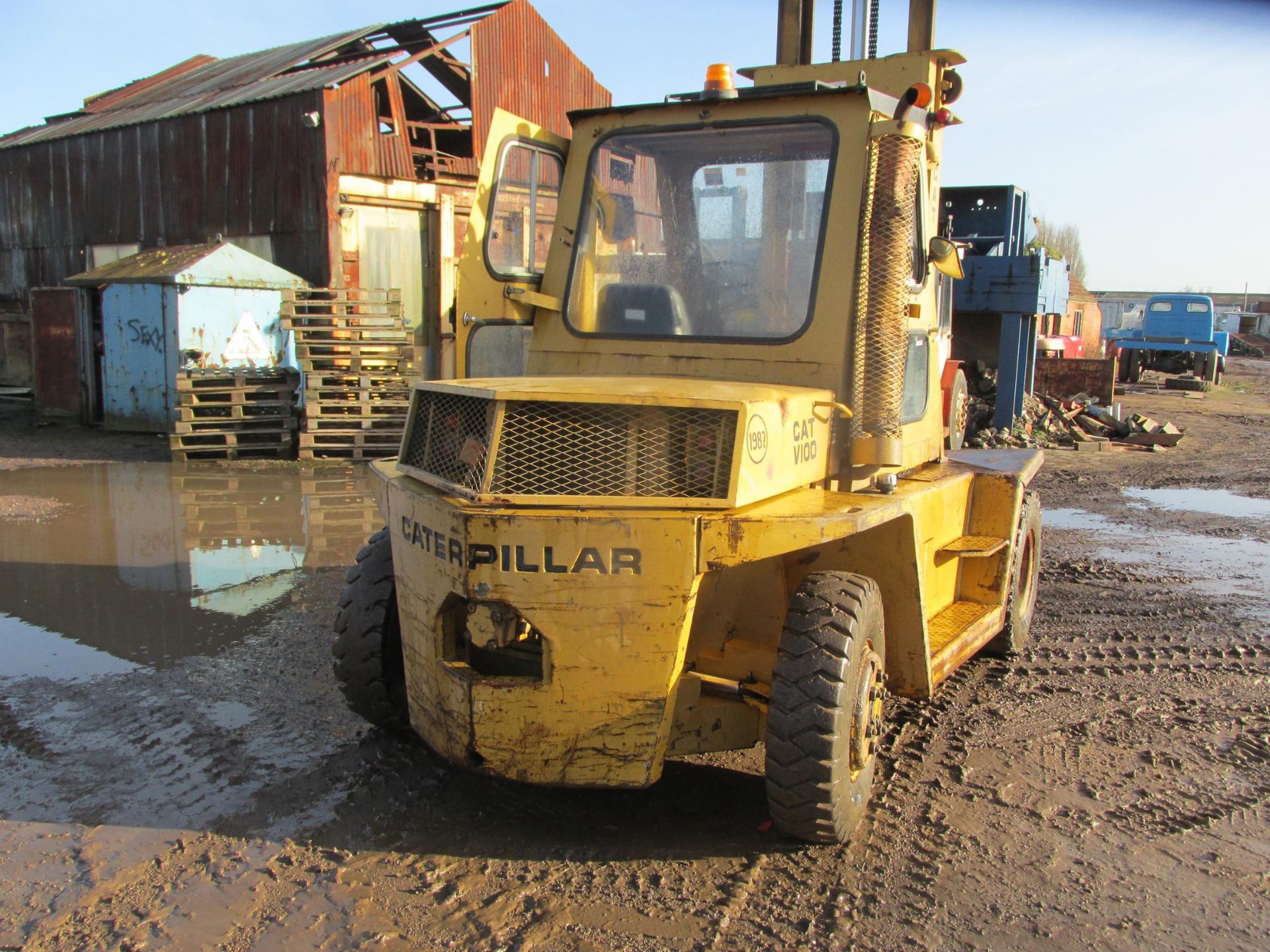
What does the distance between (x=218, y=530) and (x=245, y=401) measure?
4546 mm

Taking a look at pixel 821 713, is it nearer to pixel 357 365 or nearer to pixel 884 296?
pixel 884 296

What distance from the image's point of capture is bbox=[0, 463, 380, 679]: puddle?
5.90 meters

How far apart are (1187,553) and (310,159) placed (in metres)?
13.7

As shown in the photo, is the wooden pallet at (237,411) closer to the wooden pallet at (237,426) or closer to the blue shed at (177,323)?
the wooden pallet at (237,426)

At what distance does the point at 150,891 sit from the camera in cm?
329

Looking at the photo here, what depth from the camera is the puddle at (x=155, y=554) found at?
5.90 m

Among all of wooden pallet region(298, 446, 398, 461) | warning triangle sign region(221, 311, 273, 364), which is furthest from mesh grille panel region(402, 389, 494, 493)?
warning triangle sign region(221, 311, 273, 364)

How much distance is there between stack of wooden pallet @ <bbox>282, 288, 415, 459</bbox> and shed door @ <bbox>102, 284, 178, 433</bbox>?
2.22m

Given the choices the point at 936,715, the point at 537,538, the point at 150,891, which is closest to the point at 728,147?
the point at 537,538

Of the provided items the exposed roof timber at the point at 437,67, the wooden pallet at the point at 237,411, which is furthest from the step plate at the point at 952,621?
the exposed roof timber at the point at 437,67

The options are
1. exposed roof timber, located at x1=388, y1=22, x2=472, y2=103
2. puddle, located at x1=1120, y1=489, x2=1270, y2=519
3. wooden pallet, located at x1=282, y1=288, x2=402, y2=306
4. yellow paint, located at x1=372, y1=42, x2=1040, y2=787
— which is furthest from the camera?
exposed roof timber, located at x1=388, y1=22, x2=472, y2=103

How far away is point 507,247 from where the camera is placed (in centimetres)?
461

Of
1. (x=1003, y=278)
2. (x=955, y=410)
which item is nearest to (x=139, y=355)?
(x=955, y=410)

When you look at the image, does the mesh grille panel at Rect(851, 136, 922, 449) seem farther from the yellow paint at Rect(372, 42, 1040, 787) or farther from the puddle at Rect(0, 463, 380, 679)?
the puddle at Rect(0, 463, 380, 679)
